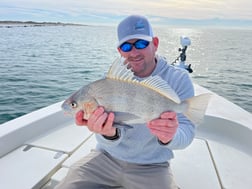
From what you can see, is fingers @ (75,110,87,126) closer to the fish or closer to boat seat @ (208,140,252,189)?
the fish

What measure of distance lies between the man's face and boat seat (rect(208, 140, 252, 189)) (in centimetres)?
131

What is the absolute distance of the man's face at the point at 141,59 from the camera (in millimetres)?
2174

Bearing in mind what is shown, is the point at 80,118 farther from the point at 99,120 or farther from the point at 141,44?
the point at 141,44

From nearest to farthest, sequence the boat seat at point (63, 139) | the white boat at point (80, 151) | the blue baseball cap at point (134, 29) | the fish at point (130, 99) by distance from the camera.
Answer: the fish at point (130, 99), the blue baseball cap at point (134, 29), the white boat at point (80, 151), the boat seat at point (63, 139)

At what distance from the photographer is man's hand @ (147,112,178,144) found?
158 cm

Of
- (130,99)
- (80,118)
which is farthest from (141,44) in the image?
(80,118)

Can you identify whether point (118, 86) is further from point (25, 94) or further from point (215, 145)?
point (25, 94)

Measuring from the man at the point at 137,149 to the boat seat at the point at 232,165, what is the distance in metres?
0.76

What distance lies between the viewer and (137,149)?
7.10 feet

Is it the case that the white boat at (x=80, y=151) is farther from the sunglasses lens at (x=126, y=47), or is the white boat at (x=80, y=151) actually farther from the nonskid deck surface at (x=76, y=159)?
the sunglasses lens at (x=126, y=47)

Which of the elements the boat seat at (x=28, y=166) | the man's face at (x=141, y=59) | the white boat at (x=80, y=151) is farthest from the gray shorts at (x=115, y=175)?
the man's face at (x=141, y=59)

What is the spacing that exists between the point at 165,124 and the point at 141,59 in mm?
769

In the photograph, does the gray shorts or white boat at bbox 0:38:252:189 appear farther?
white boat at bbox 0:38:252:189

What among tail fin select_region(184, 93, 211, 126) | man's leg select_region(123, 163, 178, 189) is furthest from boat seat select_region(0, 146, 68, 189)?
tail fin select_region(184, 93, 211, 126)
